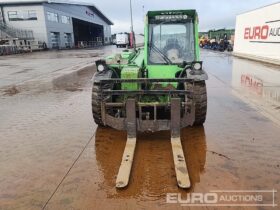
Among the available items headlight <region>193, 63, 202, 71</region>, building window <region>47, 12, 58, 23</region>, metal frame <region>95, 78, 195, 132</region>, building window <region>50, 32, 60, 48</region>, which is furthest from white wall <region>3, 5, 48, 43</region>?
headlight <region>193, 63, 202, 71</region>

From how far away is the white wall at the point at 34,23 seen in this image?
4406cm

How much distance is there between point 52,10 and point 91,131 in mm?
46695

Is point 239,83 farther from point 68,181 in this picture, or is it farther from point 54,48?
point 54,48

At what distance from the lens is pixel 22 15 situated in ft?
146

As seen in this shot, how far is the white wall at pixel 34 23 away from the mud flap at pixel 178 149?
146 feet

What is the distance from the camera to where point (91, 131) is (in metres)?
5.91

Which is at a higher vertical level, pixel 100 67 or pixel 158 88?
pixel 100 67

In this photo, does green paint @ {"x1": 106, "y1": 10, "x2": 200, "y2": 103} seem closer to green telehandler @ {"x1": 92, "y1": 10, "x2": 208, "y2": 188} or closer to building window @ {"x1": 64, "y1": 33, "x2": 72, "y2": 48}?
green telehandler @ {"x1": 92, "y1": 10, "x2": 208, "y2": 188}

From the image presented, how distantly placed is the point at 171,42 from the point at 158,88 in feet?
4.05

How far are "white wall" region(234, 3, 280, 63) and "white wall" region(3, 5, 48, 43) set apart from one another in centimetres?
3156

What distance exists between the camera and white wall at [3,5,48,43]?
4406cm

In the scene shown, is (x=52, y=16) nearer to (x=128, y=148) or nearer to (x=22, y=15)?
(x=22, y=15)

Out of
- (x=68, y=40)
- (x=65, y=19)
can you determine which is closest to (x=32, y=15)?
(x=65, y=19)

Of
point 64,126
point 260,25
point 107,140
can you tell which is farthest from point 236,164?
point 260,25
